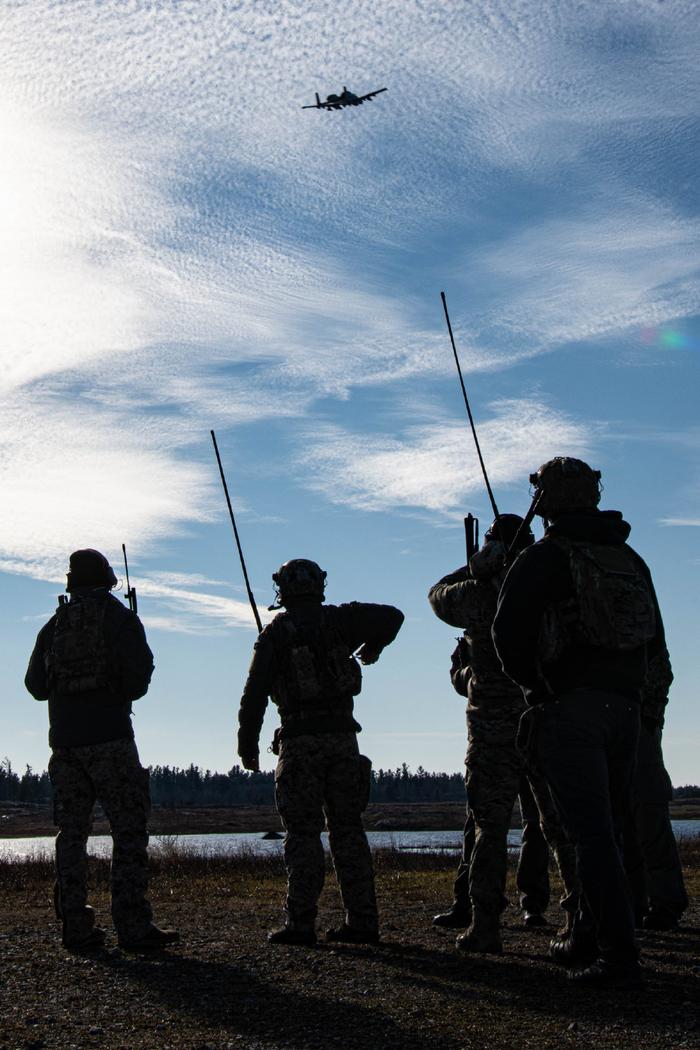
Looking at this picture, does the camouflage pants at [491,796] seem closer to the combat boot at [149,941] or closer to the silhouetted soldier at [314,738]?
the silhouetted soldier at [314,738]

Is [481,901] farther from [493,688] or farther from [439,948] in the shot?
[493,688]

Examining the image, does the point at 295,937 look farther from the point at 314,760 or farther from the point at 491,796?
the point at 491,796

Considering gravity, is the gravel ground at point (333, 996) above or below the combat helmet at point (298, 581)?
below

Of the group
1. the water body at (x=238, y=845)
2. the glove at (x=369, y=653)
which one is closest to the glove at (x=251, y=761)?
the glove at (x=369, y=653)

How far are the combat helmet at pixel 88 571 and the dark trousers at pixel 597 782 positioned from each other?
337 centimetres

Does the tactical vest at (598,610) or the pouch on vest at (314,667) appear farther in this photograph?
the pouch on vest at (314,667)

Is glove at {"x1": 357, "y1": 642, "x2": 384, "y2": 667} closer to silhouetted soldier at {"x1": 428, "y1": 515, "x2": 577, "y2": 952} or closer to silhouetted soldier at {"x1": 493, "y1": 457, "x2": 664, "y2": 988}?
silhouetted soldier at {"x1": 428, "y1": 515, "x2": 577, "y2": 952}

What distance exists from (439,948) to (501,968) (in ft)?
2.81

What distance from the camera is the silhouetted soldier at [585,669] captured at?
5.69 m

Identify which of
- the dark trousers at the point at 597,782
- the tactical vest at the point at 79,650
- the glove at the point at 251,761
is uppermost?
the tactical vest at the point at 79,650

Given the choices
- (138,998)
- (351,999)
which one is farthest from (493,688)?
(138,998)

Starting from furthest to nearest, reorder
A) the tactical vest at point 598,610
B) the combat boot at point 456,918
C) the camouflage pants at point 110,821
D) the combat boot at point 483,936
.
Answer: the combat boot at point 456,918 → the camouflage pants at point 110,821 → the combat boot at point 483,936 → the tactical vest at point 598,610

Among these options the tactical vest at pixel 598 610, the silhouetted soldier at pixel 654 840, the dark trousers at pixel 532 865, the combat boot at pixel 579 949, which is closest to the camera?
the tactical vest at pixel 598 610

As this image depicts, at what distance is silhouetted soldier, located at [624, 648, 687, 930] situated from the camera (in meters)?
8.24
